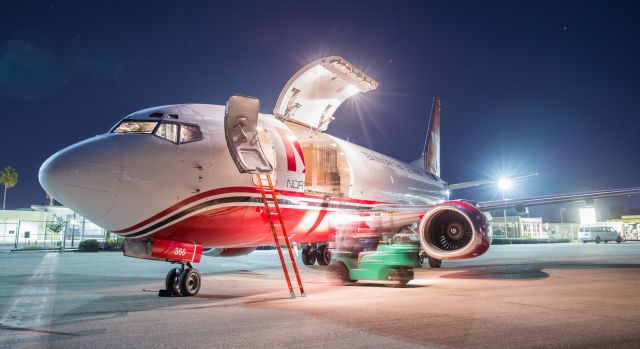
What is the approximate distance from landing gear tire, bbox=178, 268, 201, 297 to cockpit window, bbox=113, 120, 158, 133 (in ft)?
8.53

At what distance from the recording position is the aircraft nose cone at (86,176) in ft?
21.6

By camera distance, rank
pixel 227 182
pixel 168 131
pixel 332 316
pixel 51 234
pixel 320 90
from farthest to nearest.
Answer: pixel 51 234 → pixel 320 90 → pixel 227 182 → pixel 168 131 → pixel 332 316

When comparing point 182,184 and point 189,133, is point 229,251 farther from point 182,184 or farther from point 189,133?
point 189,133

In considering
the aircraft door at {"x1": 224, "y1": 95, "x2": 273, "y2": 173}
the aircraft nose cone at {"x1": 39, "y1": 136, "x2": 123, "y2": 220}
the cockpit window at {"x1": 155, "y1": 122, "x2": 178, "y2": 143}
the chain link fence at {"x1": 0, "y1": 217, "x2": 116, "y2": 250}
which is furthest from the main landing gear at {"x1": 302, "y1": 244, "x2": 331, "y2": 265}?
the chain link fence at {"x1": 0, "y1": 217, "x2": 116, "y2": 250}

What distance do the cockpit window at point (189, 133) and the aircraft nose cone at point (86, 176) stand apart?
3.81 ft

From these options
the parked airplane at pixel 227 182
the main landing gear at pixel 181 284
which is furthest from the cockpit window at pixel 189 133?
the main landing gear at pixel 181 284

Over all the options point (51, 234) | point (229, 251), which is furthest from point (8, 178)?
point (229, 251)

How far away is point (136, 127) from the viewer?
776cm

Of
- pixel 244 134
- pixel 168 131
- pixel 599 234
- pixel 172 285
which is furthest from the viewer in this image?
pixel 599 234

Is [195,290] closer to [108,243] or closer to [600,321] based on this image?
[600,321]

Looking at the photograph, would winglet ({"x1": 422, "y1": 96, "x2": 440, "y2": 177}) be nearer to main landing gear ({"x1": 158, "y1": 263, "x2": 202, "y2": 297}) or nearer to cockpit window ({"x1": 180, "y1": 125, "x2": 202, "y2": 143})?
cockpit window ({"x1": 180, "y1": 125, "x2": 202, "y2": 143})

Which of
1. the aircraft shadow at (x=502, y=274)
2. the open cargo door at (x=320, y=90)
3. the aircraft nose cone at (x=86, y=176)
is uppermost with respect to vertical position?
the open cargo door at (x=320, y=90)

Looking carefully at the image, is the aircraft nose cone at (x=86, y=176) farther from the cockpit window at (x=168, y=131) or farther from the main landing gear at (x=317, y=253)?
the main landing gear at (x=317, y=253)

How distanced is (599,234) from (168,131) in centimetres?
4938
